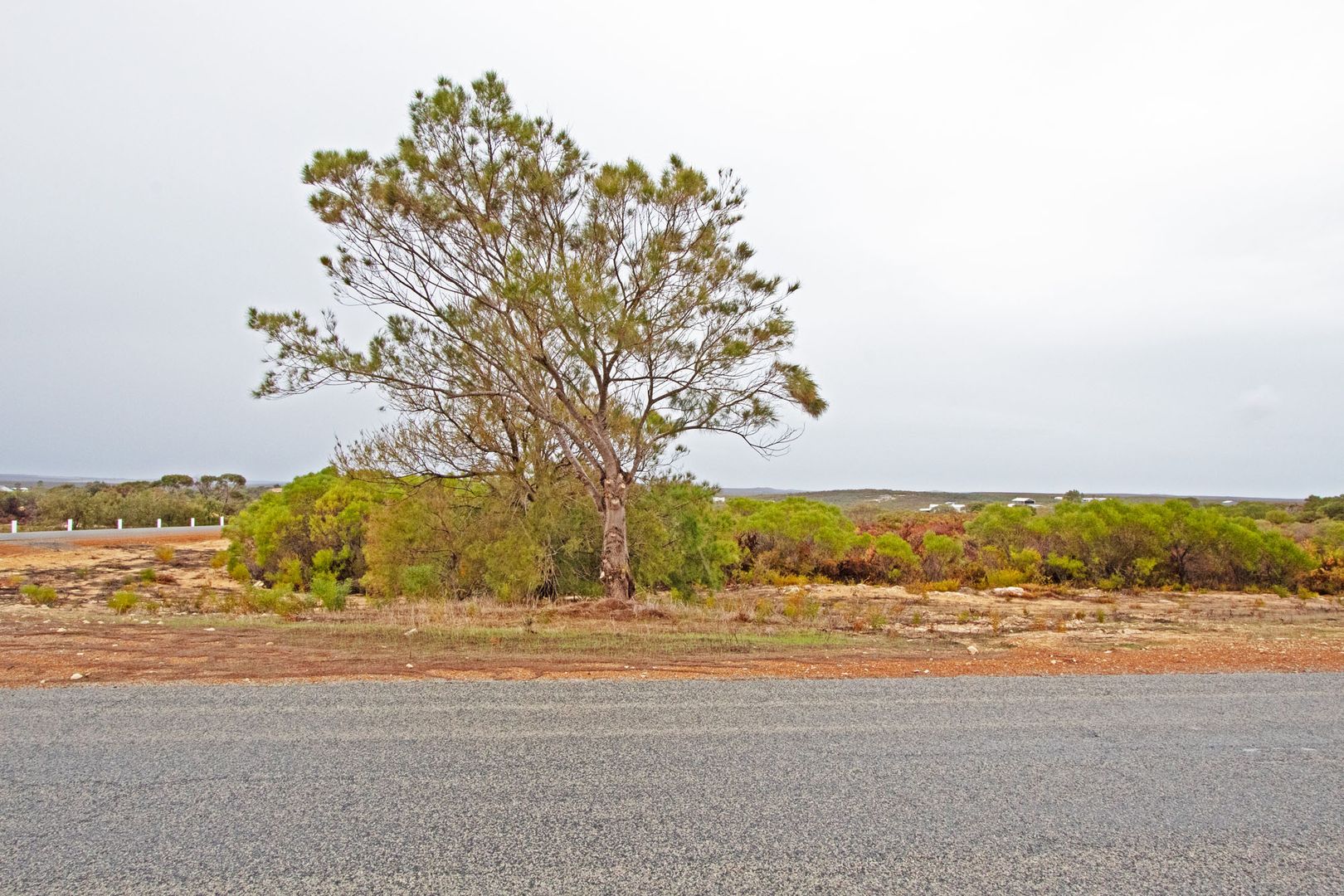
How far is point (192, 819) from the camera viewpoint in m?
4.17

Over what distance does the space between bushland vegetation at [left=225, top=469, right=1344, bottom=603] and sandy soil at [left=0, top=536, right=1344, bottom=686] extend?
1331mm

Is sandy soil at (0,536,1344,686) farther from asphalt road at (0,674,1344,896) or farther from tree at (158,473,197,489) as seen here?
tree at (158,473,197,489)

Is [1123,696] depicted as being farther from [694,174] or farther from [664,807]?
[694,174]

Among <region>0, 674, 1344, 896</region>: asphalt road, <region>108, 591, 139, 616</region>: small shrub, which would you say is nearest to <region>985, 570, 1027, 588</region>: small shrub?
<region>0, 674, 1344, 896</region>: asphalt road

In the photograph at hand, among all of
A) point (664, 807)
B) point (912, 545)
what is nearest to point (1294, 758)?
point (664, 807)

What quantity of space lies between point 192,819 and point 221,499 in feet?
208

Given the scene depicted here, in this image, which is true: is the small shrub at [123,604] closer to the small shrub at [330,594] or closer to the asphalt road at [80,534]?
the small shrub at [330,594]

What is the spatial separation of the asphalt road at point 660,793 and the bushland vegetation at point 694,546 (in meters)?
8.76

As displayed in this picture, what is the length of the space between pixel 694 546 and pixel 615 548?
2.93 m

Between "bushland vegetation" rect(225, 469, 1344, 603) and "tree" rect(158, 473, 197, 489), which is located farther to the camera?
"tree" rect(158, 473, 197, 489)

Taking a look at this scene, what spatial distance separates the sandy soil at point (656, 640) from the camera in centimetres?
865

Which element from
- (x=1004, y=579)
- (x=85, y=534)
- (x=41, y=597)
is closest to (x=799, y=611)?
(x=1004, y=579)

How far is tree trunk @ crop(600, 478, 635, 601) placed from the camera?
47.0 feet

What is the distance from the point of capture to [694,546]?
17.0 metres
